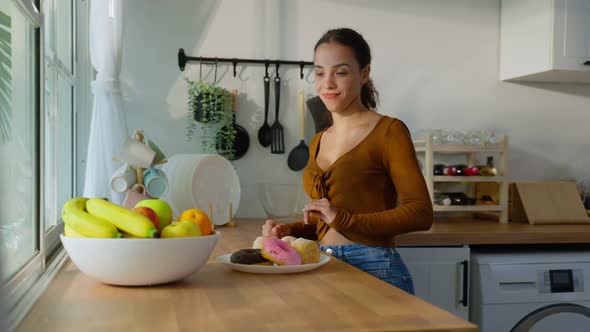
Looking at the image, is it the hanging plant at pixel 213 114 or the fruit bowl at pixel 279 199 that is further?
the hanging plant at pixel 213 114

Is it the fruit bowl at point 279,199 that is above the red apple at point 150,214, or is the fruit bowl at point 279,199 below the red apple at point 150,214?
below

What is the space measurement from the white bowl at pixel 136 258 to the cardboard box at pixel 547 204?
193 centimetres

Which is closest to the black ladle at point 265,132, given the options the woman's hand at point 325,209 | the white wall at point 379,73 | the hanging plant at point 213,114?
the white wall at point 379,73

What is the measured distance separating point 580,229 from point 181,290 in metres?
1.88

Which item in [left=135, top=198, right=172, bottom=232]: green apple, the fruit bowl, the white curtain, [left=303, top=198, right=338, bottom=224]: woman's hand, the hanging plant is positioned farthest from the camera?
the hanging plant

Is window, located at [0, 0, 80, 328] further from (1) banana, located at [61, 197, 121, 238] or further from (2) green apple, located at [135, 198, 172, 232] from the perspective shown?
(2) green apple, located at [135, 198, 172, 232]

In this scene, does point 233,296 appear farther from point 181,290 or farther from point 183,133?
point 183,133

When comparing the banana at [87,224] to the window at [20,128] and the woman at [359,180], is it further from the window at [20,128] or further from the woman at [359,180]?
the woman at [359,180]

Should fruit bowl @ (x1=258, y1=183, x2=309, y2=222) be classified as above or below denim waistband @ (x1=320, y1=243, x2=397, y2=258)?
above

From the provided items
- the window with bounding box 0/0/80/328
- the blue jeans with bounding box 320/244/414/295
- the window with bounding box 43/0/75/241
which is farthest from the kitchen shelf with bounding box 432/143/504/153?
the window with bounding box 0/0/80/328

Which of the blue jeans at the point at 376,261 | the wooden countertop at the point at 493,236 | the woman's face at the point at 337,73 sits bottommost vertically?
the wooden countertop at the point at 493,236

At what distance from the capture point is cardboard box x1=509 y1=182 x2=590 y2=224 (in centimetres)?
257

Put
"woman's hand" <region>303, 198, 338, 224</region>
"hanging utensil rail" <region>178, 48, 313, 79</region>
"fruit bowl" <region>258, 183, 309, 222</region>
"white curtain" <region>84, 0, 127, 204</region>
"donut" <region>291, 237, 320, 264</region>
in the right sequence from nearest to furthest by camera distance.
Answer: "donut" <region>291, 237, 320, 264</region>
"woman's hand" <region>303, 198, 338, 224</region>
"white curtain" <region>84, 0, 127, 204</region>
"fruit bowl" <region>258, 183, 309, 222</region>
"hanging utensil rail" <region>178, 48, 313, 79</region>

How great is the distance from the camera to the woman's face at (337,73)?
4.91 feet
